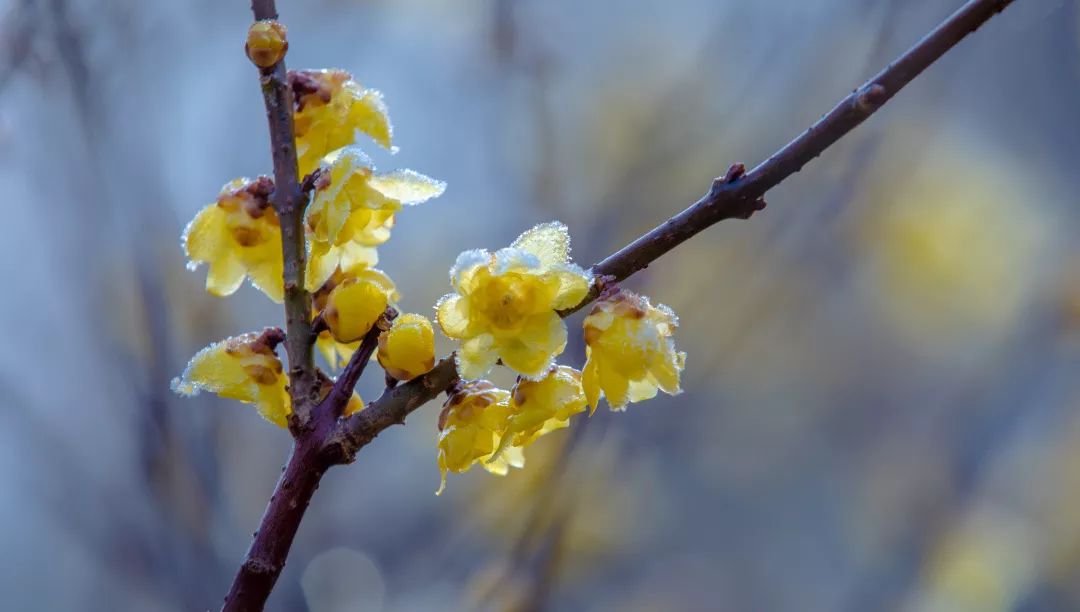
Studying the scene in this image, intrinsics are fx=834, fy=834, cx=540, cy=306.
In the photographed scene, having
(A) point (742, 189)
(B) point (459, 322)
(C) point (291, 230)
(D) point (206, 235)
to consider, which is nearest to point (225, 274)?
(D) point (206, 235)

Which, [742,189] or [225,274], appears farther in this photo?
[225,274]

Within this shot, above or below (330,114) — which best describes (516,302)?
below

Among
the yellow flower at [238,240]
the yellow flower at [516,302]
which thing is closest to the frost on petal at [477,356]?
the yellow flower at [516,302]

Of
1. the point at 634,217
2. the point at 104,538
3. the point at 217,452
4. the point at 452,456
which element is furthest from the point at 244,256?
the point at 104,538

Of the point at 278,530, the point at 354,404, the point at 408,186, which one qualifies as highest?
the point at 408,186

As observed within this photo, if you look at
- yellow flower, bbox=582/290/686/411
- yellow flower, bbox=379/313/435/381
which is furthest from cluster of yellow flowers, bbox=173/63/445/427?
A: yellow flower, bbox=582/290/686/411

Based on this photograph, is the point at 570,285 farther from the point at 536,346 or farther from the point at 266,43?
the point at 266,43

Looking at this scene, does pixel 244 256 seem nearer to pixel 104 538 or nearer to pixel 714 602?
pixel 104 538
